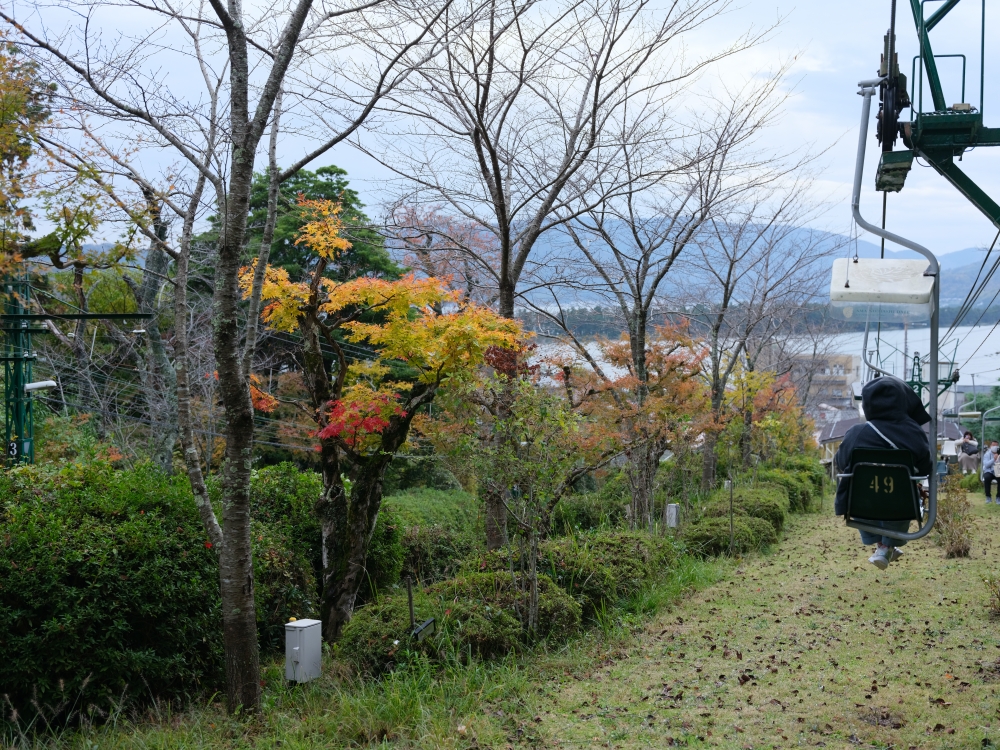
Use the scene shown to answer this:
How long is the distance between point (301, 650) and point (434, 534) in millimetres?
6036

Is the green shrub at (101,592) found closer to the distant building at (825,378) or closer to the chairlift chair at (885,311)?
the chairlift chair at (885,311)

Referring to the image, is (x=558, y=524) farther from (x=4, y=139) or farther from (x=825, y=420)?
(x=825, y=420)

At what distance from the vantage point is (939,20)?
4.83 m

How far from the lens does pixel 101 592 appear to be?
5.39m

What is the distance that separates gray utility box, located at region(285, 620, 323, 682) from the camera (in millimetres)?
5828

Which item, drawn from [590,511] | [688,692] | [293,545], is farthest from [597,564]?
[590,511]

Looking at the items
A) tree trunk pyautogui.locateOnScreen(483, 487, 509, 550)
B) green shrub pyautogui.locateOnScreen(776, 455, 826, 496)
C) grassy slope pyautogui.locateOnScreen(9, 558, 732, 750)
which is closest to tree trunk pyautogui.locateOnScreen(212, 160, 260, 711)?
grassy slope pyautogui.locateOnScreen(9, 558, 732, 750)

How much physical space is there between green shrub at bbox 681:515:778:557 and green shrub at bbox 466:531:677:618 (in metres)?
1.79

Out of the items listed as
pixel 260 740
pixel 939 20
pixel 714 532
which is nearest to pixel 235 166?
pixel 260 740

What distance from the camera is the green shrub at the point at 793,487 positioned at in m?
18.4

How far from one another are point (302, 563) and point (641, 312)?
269 inches

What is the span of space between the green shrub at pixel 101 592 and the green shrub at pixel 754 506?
8.90 m

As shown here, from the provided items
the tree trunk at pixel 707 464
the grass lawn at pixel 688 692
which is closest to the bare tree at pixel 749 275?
the tree trunk at pixel 707 464

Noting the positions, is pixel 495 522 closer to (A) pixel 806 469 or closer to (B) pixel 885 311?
(B) pixel 885 311
